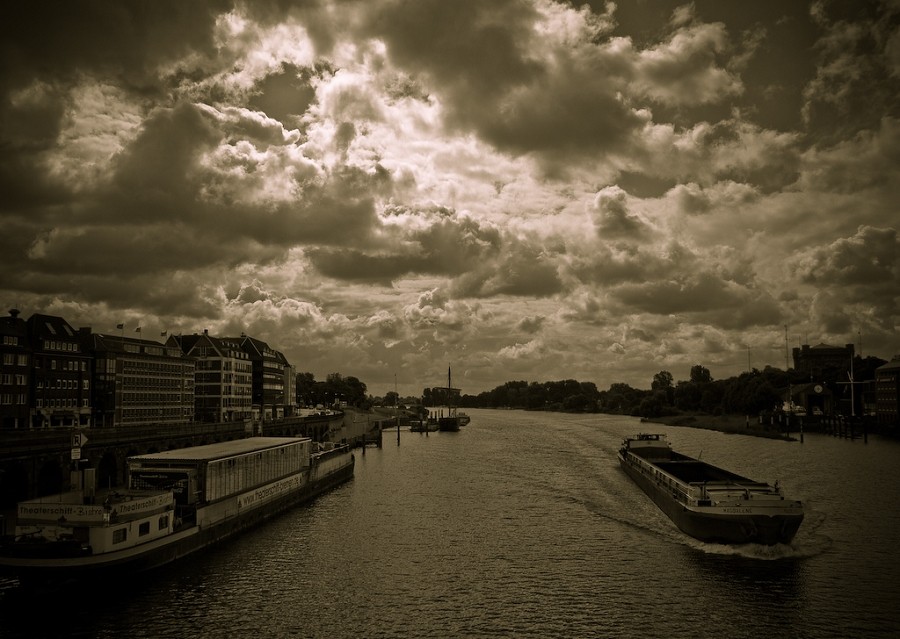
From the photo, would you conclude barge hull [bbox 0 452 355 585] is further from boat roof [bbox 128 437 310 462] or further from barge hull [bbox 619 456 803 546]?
barge hull [bbox 619 456 803 546]

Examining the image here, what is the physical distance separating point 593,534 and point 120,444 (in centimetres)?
4938

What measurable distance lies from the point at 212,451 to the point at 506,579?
2814 cm

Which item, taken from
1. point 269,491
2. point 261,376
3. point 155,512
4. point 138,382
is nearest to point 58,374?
point 138,382

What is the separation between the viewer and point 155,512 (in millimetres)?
41688

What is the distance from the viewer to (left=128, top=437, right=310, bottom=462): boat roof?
5012cm

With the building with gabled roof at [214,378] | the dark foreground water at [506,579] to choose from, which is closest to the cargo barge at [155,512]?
the dark foreground water at [506,579]

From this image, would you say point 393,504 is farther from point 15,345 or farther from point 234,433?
point 15,345

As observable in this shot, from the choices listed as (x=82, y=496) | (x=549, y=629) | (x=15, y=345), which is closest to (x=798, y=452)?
(x=549, y=629)

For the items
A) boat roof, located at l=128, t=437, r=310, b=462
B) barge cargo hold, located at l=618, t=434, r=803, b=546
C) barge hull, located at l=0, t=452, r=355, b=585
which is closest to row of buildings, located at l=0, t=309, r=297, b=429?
boat roof, located at l=128, t=437, r=310, b=462

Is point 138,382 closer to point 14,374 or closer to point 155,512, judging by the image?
point 14,374

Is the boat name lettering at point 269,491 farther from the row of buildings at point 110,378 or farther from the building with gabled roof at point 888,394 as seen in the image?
the building with gabled roof at point 888,394

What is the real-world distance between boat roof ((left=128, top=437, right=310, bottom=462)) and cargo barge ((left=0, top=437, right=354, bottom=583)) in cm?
7

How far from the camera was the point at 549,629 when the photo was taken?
3228 cm

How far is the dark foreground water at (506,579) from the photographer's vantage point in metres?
32.7
